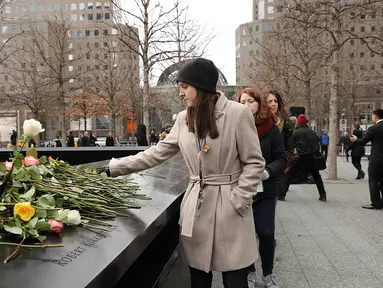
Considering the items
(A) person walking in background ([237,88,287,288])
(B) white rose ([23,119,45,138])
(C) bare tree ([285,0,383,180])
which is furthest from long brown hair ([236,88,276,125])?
Result: (C) bare tree ([285,0,383,180])

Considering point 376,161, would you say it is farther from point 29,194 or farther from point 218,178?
point 29,194

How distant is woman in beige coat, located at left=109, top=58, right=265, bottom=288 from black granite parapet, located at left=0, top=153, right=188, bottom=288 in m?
0.29

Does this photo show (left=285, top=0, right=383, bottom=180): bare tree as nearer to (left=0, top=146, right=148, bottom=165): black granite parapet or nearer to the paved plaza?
the paved plaza

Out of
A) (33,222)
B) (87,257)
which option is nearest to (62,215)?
(33,222)

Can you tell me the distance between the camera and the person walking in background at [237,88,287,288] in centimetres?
351

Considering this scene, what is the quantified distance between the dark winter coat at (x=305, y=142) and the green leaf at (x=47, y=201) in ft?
22.4

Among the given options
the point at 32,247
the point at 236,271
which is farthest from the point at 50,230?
the point at 236,271

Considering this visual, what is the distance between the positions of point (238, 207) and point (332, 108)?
36.4ft

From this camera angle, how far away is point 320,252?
16.2ft

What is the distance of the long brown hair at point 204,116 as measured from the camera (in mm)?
2334

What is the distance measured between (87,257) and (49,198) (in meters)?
0.43

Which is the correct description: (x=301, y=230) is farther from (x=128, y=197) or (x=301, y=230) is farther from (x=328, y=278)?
(x=128, y=197)

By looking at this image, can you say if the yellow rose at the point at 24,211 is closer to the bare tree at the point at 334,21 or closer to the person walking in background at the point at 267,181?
the person walking in background at the point at 267,181

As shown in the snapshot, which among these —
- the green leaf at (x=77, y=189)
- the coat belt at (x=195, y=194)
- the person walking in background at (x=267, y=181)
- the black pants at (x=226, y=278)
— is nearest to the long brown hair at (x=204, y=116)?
the coat belt at (x=195, y=194)
